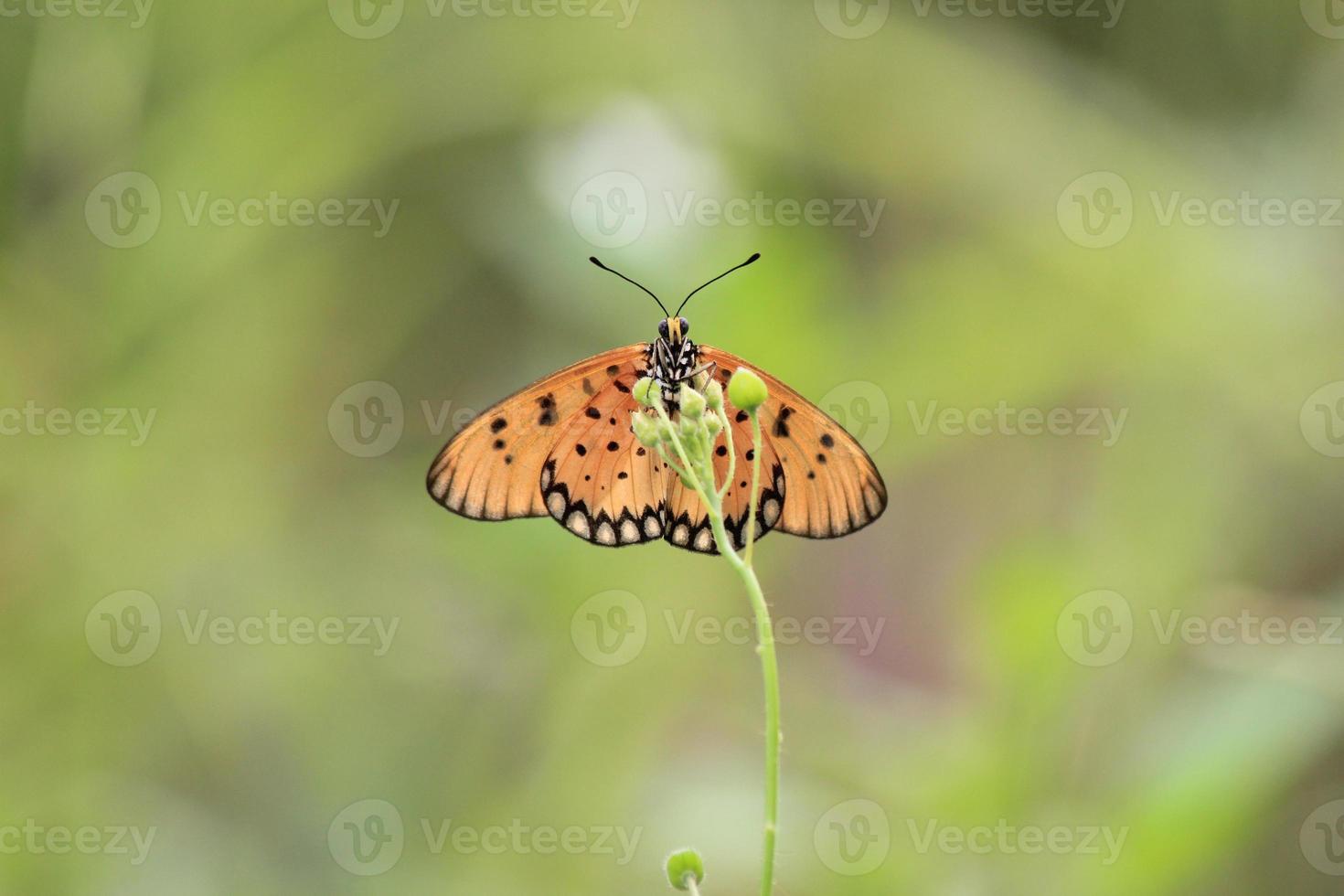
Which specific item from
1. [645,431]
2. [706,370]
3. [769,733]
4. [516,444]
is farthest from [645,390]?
[769,733]

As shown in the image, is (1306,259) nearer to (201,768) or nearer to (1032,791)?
(1032,791)

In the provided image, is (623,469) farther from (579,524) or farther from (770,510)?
(770,510)

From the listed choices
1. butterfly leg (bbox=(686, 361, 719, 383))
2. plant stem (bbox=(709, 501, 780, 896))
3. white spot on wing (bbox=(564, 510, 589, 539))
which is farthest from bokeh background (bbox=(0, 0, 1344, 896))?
plant stem (bbox=(709, 501, 780, 896))

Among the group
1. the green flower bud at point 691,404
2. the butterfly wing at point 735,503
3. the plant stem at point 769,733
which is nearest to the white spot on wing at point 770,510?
the butterfly wing at point 735,503

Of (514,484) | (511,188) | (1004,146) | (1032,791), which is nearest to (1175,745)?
(1032,791)

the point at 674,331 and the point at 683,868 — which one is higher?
the point at 674,331

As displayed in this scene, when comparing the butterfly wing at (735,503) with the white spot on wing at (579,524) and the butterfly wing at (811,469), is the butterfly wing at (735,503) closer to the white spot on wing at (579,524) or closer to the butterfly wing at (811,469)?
the butterfly wing at (811,469)
